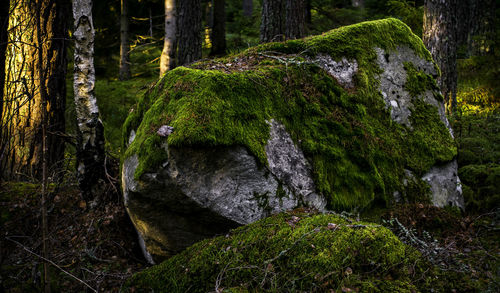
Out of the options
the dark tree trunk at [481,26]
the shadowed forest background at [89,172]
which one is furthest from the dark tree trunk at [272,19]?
the dark tree trunk at [481,26]

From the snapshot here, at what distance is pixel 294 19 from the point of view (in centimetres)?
893

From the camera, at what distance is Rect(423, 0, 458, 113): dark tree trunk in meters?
7.46

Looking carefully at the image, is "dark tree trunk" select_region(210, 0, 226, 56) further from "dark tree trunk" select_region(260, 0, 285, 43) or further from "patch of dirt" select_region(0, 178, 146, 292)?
"patch of dirt" select_region(0, 178, 146, 292)

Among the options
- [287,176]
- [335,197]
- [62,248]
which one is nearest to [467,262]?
[335,197]

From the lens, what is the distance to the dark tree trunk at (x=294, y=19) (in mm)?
8859

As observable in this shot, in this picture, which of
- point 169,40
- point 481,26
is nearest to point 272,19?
point 169,40

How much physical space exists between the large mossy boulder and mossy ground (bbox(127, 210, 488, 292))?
1.96 ft

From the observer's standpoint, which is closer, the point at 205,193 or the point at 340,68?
the point at 205,193

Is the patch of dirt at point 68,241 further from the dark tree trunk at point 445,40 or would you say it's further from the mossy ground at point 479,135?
the dark tree trunk at point 445,40

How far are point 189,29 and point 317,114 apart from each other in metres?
6.23

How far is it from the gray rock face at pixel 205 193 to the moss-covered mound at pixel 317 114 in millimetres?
131

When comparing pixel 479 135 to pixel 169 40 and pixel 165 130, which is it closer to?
pixel 165 130

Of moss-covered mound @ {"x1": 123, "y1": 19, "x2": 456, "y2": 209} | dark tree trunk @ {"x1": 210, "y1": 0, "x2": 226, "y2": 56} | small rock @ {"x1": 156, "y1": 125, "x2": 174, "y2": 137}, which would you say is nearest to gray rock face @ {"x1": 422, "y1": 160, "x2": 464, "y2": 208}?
moss-covered mound @ {"x1": 123, "y1": 19, "x2": 456, "y2": 209}

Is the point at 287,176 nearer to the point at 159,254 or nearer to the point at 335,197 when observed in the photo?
the point at 335,197
